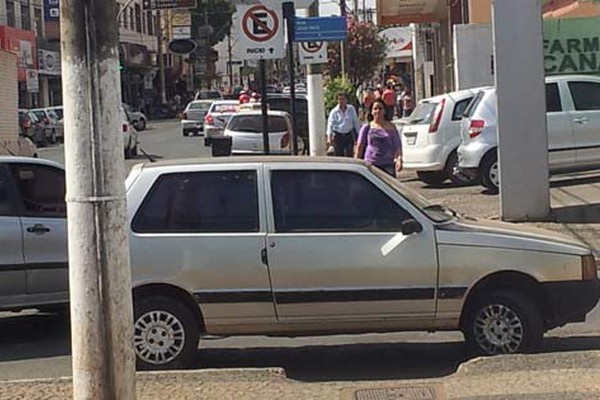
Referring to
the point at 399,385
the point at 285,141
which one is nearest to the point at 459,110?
the point at 285,141

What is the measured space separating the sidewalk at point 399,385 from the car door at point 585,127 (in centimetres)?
1056

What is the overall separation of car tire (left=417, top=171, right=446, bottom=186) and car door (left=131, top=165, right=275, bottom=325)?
1257cm

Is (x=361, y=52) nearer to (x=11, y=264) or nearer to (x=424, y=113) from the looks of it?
(x=424, y=113)

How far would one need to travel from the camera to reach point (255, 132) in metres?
25.7

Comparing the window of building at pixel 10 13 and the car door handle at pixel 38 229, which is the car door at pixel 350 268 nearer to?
the car door handle at pixel 38 229

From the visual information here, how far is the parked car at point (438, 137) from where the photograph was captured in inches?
774

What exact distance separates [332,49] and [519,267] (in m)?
39.9

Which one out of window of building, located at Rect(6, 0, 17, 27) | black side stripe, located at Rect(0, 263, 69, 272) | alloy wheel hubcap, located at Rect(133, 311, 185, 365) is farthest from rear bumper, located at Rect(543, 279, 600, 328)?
window of building, located at Rect(6, 0, 17, 27)

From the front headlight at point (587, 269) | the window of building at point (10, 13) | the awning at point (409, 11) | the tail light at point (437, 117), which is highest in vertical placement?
the window of building at point (10, 13)

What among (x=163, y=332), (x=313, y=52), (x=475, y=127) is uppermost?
(x=313, y=52)

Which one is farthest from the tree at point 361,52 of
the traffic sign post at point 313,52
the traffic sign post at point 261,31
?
the traffic sign post at point 261,31

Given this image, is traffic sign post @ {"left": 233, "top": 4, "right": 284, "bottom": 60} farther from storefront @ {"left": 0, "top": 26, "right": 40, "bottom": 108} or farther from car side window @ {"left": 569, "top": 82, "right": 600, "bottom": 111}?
storefront @ {"left": 0, "top": 26, "right": 40, "bottom": 108}

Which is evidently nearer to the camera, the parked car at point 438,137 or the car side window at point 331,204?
the car side window at point 331,204

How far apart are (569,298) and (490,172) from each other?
10.2 m
